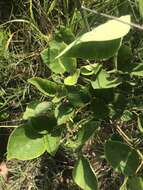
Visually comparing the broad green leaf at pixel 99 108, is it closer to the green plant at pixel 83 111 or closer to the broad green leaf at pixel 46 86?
the green plant at pixel 83 111

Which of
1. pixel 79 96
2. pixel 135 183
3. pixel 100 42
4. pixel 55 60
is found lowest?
pixel 135 183

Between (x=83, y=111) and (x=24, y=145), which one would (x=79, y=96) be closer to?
(x=83, y=111)

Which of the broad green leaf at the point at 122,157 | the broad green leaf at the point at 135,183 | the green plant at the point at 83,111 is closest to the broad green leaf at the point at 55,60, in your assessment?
the green plant at the point at 83,111

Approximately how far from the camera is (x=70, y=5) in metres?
1.83

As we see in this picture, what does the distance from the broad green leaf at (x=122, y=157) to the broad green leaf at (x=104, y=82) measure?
0.16 m

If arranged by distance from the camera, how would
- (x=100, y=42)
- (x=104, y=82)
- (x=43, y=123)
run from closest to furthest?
(x=100, y=42) < (x=104, y=82) < (x=43, y=123)

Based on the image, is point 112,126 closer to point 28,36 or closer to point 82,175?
point 82,175

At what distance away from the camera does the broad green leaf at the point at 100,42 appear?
3.95ft

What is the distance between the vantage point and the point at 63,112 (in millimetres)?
1548

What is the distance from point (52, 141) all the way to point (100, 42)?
0.43m

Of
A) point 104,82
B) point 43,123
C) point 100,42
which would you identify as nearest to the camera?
point 100,42

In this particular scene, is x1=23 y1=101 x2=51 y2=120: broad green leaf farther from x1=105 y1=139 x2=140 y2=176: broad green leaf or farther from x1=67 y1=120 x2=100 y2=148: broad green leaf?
x1=105 y1=139 x2=140 y2=176: broad green leaf

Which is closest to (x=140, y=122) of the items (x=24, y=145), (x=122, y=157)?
(x=122, y=157)

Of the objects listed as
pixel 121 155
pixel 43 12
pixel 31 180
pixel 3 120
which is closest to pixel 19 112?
pixel 3 120
